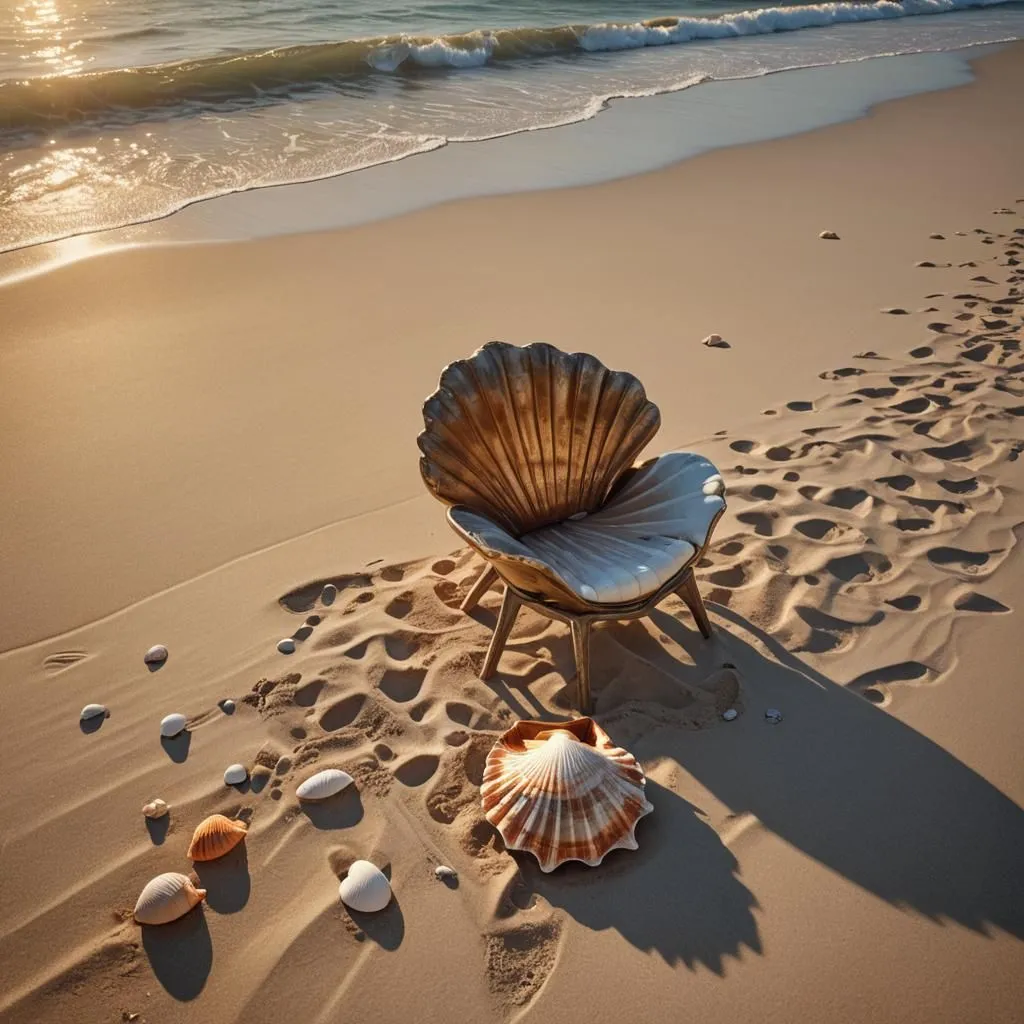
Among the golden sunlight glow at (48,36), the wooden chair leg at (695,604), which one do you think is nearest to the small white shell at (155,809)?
the wooden chair leg at (695,604)

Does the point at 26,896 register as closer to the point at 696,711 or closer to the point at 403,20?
the point at 696,711

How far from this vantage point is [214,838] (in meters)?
2.69

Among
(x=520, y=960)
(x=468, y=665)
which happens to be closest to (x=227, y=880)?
(x=520, y=960)

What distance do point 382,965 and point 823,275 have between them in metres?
5.90

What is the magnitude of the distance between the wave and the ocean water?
0.03 m

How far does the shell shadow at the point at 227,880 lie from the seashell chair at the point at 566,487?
108cm

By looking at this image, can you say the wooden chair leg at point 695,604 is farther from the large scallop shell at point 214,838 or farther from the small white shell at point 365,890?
the large scallop shell at point 214,838

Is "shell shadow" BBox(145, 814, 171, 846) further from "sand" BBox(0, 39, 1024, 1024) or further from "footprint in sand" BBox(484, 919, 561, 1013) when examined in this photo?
"footprint in sand" BBox(484, 919, 561, 1013)

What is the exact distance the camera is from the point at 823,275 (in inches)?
267

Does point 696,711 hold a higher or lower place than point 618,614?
lower

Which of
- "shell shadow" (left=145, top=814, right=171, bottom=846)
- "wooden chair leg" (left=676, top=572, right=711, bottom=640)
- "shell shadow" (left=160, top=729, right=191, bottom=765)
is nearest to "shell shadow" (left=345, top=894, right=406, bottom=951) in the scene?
"shell shadow" (left=145, top=814, right=171, bottom=846)

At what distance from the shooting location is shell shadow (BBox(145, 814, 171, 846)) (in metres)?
2.76

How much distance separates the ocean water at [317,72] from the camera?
29.7 feet

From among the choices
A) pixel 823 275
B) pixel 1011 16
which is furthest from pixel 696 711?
pixel 1011 16
